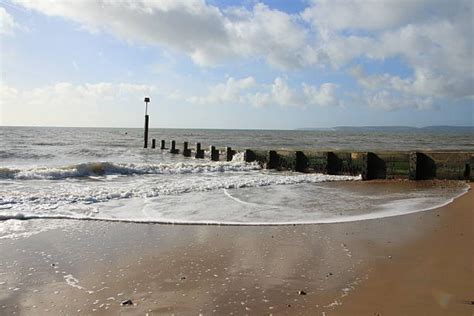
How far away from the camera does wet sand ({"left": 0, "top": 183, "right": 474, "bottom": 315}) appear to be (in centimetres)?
390

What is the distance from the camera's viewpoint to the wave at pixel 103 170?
14.1 meters

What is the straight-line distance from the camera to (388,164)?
584 inches

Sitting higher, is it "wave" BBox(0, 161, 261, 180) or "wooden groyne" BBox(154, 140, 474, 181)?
"wooden groyne" BBox(154, 140, 474, 181)

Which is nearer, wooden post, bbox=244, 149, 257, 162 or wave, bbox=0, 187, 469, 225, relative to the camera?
wave, bbox=0, 187, 469, 225

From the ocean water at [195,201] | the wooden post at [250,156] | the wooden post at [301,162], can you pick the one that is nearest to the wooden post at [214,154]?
the wooden post at [250,156]

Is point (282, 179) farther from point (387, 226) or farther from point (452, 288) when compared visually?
point (452, 288)

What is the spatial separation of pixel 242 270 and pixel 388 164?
11354 mm

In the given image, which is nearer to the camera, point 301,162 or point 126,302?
A: point 126,302

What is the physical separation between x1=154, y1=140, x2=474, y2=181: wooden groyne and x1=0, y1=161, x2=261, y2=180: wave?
288 cm

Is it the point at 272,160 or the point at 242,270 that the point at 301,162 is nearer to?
the point at 272,160

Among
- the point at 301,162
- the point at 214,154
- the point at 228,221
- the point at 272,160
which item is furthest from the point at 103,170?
the point at 228,221

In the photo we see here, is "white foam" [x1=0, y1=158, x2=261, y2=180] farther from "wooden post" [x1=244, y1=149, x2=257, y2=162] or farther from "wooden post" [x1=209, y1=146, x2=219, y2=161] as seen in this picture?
"wooden post" [x1=209, y1=146, x2=219, y2=161]

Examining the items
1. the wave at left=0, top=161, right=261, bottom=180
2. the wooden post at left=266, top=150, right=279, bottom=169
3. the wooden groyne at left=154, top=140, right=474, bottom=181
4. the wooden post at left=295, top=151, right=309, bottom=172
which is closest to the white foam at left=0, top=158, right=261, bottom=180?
the wave at left=0, top=161, right=261, bottom=180

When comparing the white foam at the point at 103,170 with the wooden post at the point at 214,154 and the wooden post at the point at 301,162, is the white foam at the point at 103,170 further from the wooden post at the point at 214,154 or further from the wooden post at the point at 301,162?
the wooden post at the point at 214,154
